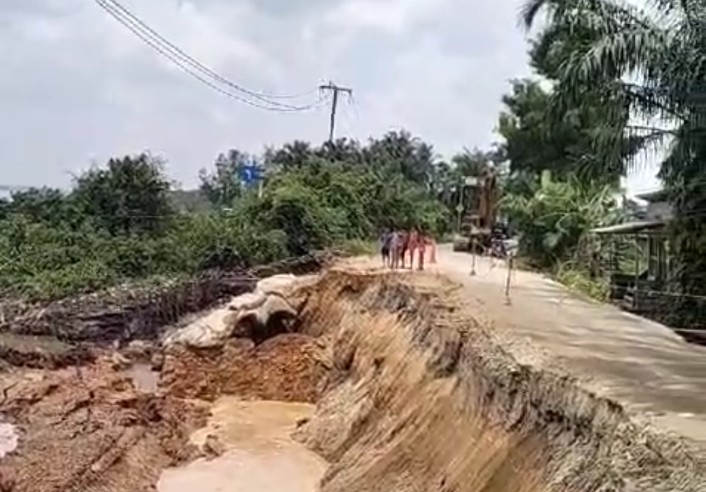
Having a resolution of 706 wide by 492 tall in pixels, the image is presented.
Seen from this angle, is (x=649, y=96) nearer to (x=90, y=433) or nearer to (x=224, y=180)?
(x=90, y=433)

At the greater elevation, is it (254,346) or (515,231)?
(515,231)

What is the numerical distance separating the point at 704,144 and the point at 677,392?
10.7 metres

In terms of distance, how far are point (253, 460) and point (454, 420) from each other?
5616mm

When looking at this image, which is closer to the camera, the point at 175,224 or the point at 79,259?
the point at 79,259

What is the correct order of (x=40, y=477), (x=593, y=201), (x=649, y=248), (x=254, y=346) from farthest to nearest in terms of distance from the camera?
1. (x=593, y=201)
2. (x=649, y=248)
3. (x=254, y=346)
4. (x=40, y=477)

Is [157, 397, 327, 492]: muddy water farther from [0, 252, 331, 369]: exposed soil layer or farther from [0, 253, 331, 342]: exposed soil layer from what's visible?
[0, 253, 331, 342]: exposed soil layer

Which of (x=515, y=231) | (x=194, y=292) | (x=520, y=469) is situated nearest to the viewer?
(x=520, y=469)

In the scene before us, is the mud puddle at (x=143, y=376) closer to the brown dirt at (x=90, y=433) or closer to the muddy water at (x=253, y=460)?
the brown dirt at (x=90, y=433)

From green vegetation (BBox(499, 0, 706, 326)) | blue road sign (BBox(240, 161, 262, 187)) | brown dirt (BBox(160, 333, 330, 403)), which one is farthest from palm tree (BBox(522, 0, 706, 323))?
blue road sign (BBox(240, 161, 262, 187))

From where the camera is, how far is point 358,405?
1516 centimetres

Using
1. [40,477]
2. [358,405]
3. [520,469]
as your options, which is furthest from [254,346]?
[520,469]

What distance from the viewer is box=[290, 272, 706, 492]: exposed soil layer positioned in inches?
270

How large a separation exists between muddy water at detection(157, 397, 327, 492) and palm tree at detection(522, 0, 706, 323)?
26.6 feet

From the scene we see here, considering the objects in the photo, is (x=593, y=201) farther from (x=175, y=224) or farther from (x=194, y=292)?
(x=175, y=224)
